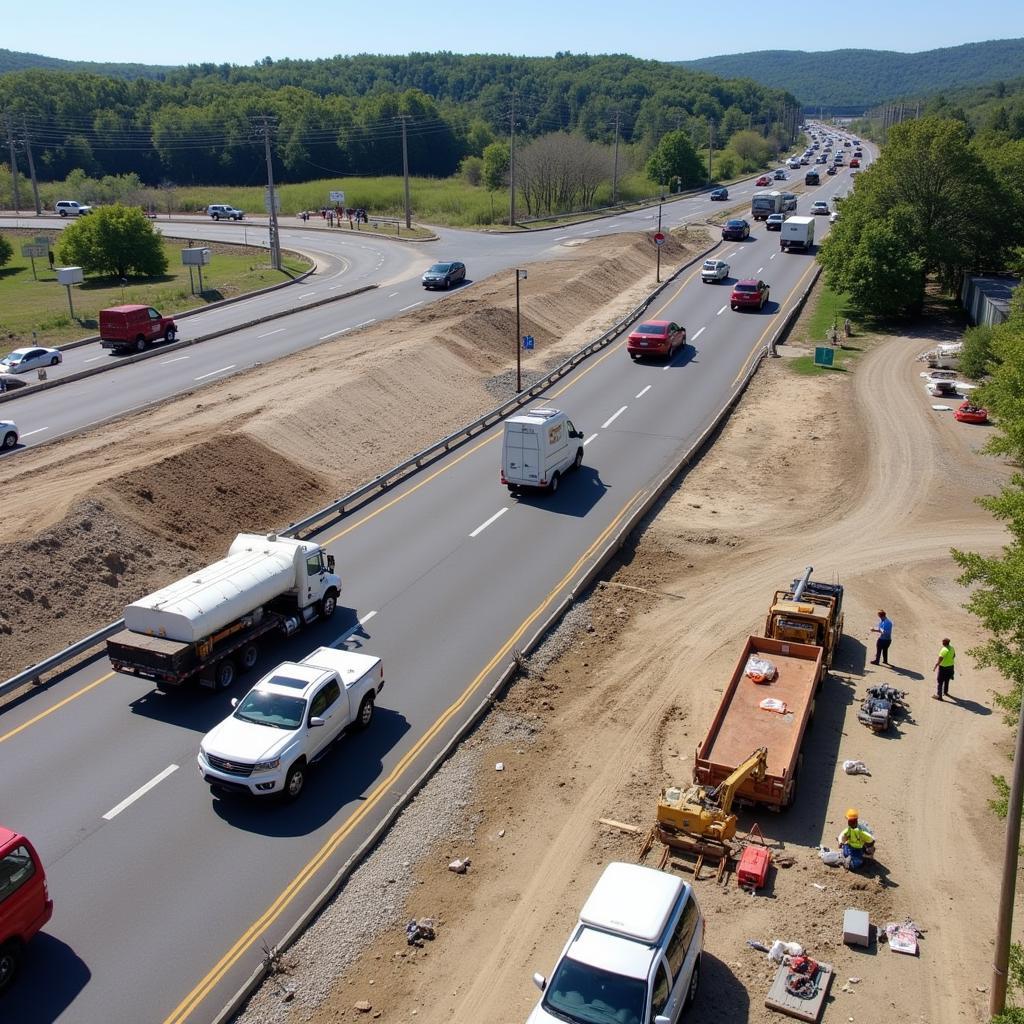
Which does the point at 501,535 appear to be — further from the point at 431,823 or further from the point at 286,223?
the point at 286,223

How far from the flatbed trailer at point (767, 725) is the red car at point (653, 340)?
2902 cm

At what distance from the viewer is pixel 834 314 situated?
198 feet

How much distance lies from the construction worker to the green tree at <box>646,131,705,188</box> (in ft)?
418

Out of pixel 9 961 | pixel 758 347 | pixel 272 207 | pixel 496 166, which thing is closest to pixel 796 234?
pixel 758 347

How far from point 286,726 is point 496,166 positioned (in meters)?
121

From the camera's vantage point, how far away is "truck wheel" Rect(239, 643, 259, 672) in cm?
2188

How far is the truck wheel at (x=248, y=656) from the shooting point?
21875mm

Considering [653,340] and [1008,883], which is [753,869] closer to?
[1008,883]

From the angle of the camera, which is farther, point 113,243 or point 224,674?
point 113,243

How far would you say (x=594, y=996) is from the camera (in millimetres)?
11984

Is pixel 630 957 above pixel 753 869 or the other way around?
above

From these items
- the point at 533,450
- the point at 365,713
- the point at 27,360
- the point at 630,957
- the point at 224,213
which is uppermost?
the point at 630,957

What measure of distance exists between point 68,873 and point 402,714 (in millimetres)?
7015

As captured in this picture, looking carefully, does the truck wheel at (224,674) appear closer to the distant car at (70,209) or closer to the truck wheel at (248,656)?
the truck wheel at (248,656)
